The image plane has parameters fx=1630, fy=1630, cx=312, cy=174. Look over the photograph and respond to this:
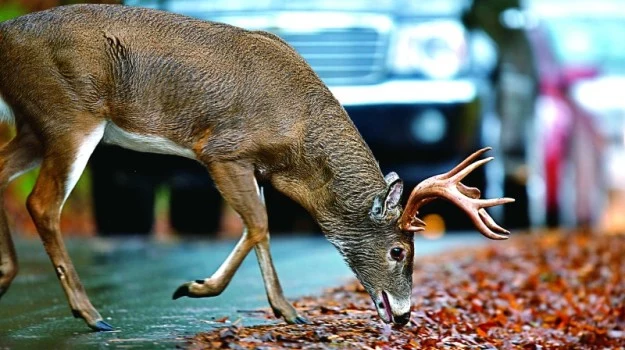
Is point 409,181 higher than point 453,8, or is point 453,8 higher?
point 453,8

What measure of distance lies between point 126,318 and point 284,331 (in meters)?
1.23

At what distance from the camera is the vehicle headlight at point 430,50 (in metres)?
15.7

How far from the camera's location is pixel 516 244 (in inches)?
616

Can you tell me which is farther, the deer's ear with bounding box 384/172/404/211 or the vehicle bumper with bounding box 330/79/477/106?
the vehicle bumper with bounding box 330/79/477/106

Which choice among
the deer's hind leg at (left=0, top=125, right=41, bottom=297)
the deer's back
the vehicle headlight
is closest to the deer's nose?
the deer's back

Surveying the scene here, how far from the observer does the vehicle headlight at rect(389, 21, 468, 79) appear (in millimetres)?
15656

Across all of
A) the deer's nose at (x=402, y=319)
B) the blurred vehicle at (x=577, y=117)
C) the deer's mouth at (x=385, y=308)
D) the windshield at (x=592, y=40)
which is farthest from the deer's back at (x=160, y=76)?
the windshield at (x=592, y=40)

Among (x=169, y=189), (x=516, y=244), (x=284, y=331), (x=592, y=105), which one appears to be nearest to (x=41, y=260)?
(x=169, y=189)

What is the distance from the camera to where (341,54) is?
1568cm

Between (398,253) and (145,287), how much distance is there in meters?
3.02

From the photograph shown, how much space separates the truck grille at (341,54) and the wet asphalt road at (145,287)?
1.66 metres

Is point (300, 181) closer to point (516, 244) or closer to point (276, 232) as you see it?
point (516, 244)

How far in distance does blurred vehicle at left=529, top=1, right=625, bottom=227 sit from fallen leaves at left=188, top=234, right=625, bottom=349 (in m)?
3.09

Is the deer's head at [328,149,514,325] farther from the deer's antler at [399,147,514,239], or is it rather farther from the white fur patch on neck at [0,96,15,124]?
the white fur patch on neck at [0,96,15,124]
